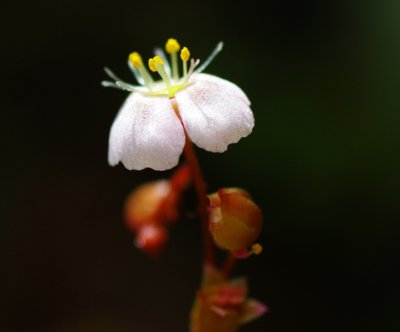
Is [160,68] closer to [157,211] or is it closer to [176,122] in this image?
[176,122]

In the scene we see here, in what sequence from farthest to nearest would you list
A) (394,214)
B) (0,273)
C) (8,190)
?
(8,190) < (0,273) < (394,214)

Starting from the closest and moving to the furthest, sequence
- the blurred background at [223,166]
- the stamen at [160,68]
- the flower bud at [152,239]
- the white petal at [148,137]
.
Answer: the white petal at [148,137] < the stamen at [160,68] < the flower bud at [152,239] < the blurred background at [223,166]

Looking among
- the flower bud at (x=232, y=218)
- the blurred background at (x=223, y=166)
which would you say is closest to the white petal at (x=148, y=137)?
the flower bud at (x=232, y=218)

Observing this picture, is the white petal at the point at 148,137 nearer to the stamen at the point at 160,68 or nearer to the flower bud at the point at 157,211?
the stamen at the point at 160,68

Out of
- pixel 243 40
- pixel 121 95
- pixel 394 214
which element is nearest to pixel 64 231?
pixel 121 95

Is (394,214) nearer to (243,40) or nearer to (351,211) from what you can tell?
(351,211)

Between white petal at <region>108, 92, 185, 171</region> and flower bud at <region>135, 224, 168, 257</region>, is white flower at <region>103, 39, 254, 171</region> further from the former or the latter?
flower bud at <region>135, 224, 168, 257</region>
